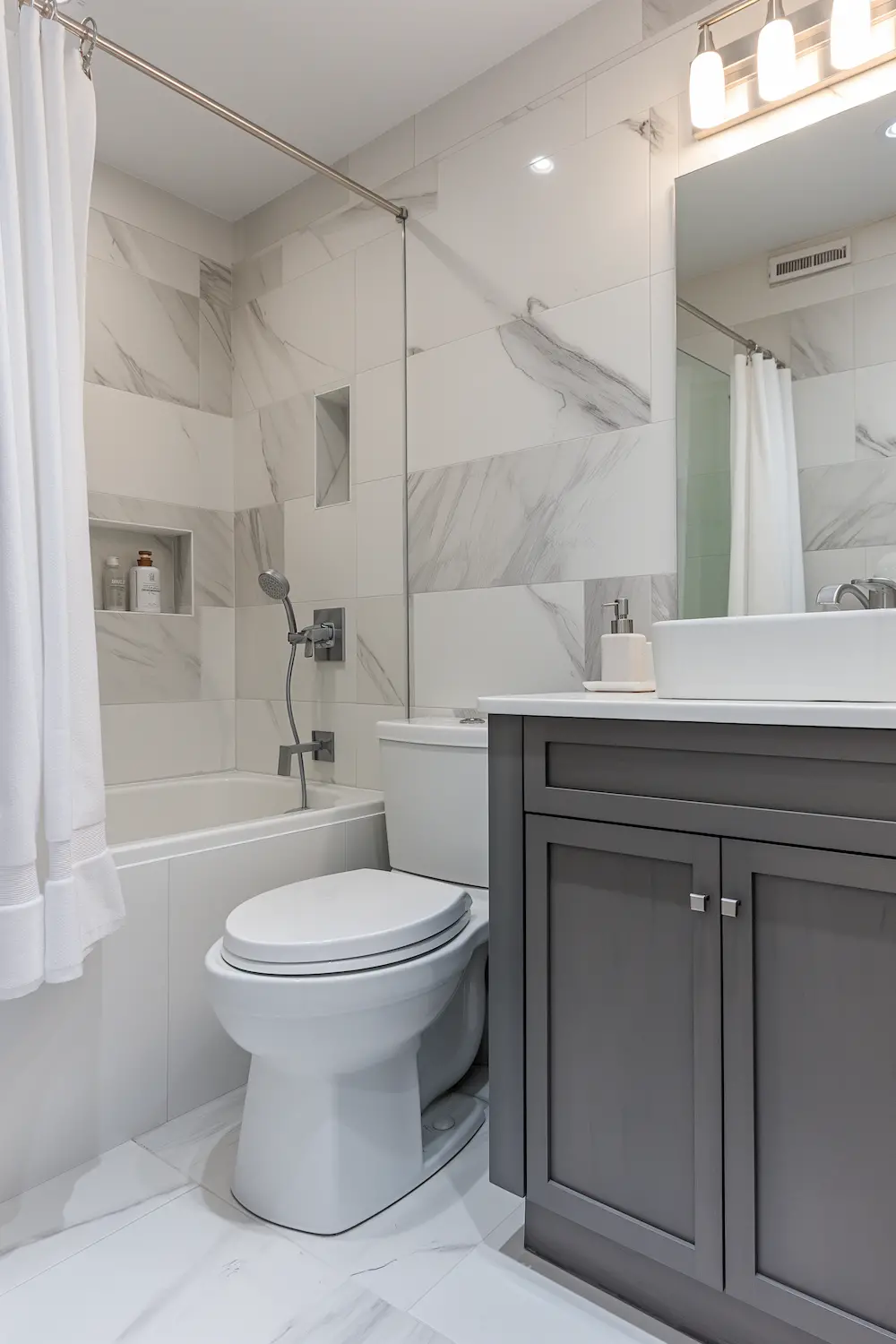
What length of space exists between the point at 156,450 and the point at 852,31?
6.61ft

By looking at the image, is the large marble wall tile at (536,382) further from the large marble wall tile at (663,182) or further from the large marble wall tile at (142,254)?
the large marble wall tile at (142,254)

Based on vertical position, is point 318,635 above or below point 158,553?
below

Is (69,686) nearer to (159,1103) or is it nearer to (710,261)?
(159,1103)

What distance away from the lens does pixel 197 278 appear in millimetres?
2701

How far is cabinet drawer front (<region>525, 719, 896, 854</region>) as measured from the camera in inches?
39.0

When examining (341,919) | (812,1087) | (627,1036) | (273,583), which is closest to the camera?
(812,1087)

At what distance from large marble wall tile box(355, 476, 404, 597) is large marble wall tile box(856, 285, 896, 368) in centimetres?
119

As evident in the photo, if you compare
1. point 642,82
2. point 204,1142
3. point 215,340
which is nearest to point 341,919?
point 204,1142

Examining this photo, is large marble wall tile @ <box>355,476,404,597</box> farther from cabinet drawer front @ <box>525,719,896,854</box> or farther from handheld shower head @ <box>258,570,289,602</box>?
cabinet drawer front @ <box>525,719,896,854</box>

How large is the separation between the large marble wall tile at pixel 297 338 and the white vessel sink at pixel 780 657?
5.30ft

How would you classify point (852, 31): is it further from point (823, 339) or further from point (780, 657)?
point (780, 657)

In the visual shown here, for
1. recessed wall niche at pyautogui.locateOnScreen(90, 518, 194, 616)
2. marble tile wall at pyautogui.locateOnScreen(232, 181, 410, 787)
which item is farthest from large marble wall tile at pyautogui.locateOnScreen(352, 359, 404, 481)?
recessed wall niche at pyautogui.locateOnScreen(90, 518, 194, 616)

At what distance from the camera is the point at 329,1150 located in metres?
1.38

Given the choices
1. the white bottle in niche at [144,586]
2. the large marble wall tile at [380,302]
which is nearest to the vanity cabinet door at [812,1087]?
the large marble wall tile at [380,302]
